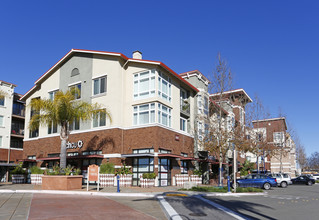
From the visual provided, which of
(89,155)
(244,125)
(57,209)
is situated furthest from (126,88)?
(57,209)

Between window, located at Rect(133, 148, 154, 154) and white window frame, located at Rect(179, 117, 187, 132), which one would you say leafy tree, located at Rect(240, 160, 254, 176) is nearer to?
white window frame, located at Rect(179, 117, 187, 132)

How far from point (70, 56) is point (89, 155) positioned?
12343mm

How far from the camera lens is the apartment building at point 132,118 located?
1102 inches

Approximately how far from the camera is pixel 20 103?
49469 mm

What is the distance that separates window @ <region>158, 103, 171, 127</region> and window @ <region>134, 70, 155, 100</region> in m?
1.60

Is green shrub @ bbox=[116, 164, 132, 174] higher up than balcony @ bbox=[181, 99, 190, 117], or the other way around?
A: balcony @ bbox=[181, 99, 190, 117]

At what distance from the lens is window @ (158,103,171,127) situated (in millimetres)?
28547

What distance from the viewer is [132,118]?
29469 mm

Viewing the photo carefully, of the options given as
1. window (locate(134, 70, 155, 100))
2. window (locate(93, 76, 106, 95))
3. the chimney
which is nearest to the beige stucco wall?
window (locate(93, 76, 106, 95))

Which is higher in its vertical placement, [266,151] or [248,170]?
[266,151]

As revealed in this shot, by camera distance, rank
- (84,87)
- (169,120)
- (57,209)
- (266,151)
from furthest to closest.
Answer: (266,151) < (84,87) < (169,120) < (57,209)

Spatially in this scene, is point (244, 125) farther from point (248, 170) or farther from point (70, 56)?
point (70, 56)

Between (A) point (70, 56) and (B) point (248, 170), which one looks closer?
(A) point (70, 56)

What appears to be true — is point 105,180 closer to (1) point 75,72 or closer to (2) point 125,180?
(2) point 125,180
